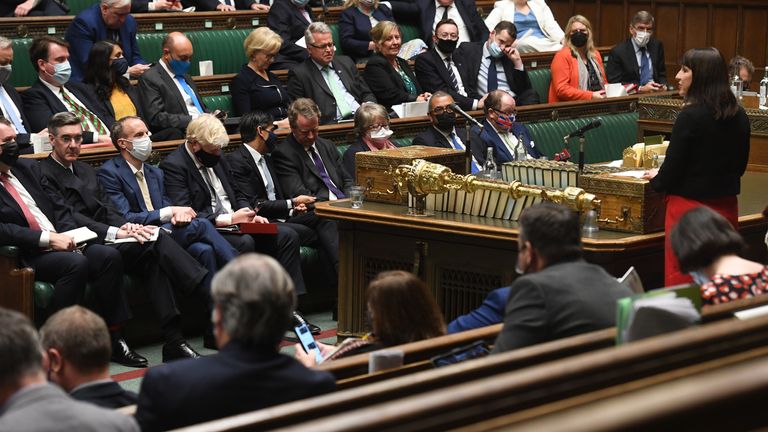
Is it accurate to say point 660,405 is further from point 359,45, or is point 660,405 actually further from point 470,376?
point 359,45

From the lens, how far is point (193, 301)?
6371mm

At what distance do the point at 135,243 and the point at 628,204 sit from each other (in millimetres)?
2244

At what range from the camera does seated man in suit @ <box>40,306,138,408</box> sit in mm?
2941

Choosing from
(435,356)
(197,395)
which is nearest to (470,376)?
(197,395)

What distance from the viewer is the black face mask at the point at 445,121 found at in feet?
23.9

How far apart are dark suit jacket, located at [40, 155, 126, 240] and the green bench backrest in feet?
10.6

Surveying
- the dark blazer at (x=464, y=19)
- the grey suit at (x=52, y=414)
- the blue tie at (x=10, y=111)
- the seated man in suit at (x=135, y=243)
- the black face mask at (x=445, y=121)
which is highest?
the dark blazer at (x=464, y=19)

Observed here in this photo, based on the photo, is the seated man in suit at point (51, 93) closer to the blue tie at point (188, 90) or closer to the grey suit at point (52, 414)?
the blue tie at point (188, 90)

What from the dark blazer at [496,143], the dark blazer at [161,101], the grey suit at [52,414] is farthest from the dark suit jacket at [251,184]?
the grey suit at [52,414]

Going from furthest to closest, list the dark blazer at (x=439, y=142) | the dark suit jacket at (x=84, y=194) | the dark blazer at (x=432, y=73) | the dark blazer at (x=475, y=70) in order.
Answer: the dark blazer at (x=475, y=70) < the dark blazer at (x=432, y=73) < the dark blazer at (x=439, y=142) < the dark suit jacket at (x=84, y=194)

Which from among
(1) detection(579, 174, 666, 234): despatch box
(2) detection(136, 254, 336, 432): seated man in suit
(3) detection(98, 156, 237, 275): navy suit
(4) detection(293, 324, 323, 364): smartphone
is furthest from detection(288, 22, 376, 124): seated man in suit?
(2) detection(136, 254, 336, 432): seated man in suit

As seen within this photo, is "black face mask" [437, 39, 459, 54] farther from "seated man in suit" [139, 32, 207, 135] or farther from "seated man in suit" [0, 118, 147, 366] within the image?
"seated man in suit" [0, 118, 147, 366]

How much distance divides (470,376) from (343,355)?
1.04 meters

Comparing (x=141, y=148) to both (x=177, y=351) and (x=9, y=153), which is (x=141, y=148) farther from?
(x=177, y=351)
